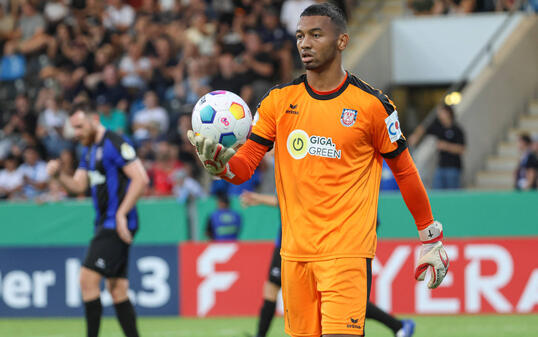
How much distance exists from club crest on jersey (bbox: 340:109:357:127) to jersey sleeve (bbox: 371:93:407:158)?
11 centimetres

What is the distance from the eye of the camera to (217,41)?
17.6m

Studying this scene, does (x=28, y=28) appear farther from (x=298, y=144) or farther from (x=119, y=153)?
(x=298, y=144)

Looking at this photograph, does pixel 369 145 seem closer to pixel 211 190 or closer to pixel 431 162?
pixel 211 190

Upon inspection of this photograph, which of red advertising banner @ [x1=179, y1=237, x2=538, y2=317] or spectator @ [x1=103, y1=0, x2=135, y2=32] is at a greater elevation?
spectator @ [x1=103, y1=0, x2=135, y2=32]

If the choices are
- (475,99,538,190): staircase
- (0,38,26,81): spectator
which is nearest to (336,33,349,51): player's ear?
(475,99,538,190): staircase

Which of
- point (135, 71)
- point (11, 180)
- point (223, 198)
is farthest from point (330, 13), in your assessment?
point (135, 71)

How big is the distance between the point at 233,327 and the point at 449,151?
5.69 metres

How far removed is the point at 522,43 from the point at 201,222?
8006mm

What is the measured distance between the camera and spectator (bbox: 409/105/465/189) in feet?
49.9

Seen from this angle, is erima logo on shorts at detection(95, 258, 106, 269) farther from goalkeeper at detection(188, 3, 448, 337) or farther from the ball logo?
the ball logo

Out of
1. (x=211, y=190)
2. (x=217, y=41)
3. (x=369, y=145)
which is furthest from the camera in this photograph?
(x=217, y=41)

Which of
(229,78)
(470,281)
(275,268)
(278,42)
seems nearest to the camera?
(275,268)

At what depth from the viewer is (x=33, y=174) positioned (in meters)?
16.3

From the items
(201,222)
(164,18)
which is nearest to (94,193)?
(201,222)
